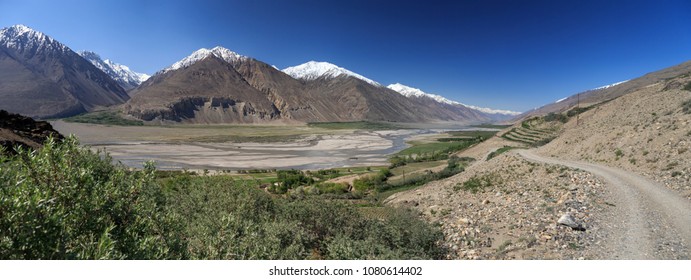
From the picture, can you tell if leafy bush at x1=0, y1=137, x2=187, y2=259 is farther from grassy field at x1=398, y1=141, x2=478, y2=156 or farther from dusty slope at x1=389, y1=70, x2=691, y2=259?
grassy field at x1=398, y1=141, x2=478, y2=156

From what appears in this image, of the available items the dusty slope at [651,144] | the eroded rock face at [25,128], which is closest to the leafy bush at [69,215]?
the dusty slope at [651,144]

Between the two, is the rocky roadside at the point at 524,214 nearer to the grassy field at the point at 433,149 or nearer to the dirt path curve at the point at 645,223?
the dirt path curve at the point at 645,223

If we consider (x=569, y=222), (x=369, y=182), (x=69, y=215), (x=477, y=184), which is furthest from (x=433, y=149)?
(x=69, y=215)

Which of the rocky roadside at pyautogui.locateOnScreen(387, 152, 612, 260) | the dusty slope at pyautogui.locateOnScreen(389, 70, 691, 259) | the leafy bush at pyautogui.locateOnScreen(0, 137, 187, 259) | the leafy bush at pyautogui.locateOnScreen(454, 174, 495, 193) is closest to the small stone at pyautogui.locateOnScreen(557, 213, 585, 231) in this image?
the rocky roadside at pyautogui.locateOnScreen(387, 152, 612, 260)

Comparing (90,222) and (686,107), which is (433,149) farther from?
(90,222)

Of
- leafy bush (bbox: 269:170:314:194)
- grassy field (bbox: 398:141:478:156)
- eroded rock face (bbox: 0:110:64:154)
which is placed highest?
eroded rock face (bbox: 0:110:64:154)
